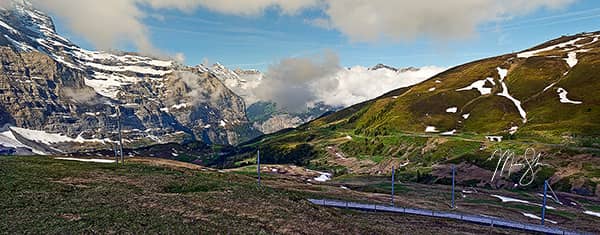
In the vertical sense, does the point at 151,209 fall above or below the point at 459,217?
above

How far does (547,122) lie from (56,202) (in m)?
209

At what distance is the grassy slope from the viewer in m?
32.7

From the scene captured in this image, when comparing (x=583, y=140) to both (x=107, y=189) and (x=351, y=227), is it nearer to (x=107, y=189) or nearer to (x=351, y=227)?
(x=351, y=227)

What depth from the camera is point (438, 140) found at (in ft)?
600
